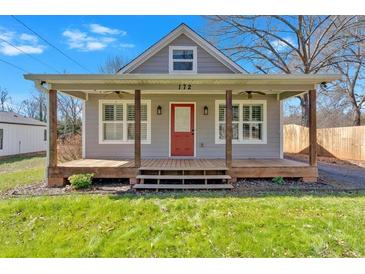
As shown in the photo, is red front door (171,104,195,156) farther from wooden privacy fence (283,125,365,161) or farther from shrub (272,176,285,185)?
wooden privacy fence (283,125,365,161)

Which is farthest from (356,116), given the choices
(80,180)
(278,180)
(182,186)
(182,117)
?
(80,180)

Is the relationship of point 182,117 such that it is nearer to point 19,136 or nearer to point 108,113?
point 108,113

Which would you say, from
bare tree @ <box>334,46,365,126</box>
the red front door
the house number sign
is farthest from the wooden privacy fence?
the house number sign

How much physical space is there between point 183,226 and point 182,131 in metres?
5.95

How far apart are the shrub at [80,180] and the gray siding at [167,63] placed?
193 inches

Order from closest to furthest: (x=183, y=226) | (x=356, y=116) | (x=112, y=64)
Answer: (x=183, y=226), (x=356, y=116), (x=112, y=64)

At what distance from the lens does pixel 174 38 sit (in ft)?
34.0

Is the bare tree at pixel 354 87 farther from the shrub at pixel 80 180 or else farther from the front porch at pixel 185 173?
the shrub at pixel 80 180

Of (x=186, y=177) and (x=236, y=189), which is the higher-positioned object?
(x=186, y=177)

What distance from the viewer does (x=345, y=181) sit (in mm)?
7828
